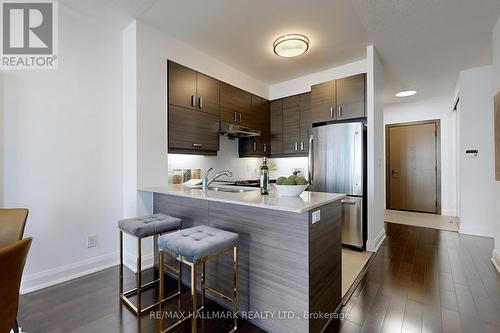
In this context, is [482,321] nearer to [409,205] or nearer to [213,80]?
[213,80]

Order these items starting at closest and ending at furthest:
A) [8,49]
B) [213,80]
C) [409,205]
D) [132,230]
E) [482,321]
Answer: [482,321] → [132,230] → [8,49] → [213,80] → [409,205]

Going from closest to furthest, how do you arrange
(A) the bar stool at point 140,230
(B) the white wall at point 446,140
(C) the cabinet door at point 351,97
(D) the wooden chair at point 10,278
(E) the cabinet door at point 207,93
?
(D) the wooden chair at point 10,278 < (A) the bar stool at point 140,230 < (E) the cabinet door at point 207,93 < (C) the cabinet door at point 351,97 < (B) the white wall at point 446,140

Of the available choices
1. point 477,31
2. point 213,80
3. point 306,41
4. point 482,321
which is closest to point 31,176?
point 213,80

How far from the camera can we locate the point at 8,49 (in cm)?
213

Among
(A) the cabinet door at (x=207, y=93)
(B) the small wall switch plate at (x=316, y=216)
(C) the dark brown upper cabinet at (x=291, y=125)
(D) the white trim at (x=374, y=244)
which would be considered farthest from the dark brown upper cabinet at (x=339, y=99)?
(B) the small wall switch plate at (x=316, y=216)

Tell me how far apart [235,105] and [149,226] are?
2519mm

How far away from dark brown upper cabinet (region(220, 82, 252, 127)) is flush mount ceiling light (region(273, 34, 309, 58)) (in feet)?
3.51

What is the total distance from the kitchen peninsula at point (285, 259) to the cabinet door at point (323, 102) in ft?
7.10

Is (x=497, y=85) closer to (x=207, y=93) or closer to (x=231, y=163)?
(x=207, y=93)

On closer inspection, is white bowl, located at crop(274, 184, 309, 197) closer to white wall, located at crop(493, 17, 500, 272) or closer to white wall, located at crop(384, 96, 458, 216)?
white wall, located at crop(493, 17, 500, 272)

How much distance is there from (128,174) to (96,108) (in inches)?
32.0

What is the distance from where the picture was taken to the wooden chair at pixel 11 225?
1.41 metres

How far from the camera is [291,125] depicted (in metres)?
→ 4.38

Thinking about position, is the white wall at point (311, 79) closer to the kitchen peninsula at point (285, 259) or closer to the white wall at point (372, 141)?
the white wall at point (372, 141)
